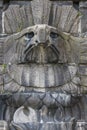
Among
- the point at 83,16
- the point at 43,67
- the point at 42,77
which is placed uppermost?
the point at 83,16

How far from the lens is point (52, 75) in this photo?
757cm

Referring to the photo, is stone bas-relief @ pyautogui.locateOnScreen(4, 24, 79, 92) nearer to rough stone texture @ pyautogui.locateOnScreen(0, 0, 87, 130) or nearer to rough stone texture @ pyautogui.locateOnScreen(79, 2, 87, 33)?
rough stone texture @ pyautogui.locateOnScreen(0, 0, 87, 130)

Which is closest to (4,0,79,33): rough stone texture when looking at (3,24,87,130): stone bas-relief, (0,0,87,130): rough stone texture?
(0,0,87,130): rough stone texture

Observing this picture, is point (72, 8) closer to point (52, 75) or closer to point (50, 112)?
point (52, 75)

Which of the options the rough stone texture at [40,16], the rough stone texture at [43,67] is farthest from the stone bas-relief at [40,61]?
the rough stone texture at [40,16]

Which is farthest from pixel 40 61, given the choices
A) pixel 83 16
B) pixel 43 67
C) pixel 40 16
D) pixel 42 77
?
pixel 83 16

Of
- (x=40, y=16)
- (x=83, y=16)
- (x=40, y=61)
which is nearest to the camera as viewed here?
(x=40, y=61)

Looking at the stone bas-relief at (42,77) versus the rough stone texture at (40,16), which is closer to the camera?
the stone bas-relief at (42,77)

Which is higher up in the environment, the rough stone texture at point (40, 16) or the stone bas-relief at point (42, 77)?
the rough stone texture at point (40, 16)

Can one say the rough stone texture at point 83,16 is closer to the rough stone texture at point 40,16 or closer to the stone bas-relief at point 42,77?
the rough stone texture at point 40,16

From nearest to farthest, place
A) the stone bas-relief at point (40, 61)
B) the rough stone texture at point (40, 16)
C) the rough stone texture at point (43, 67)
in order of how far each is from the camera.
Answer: the rough stone texture at point (43, 67) → the stone bas-relief at point (40, 61) → the rough stone texture at point (40, 16)

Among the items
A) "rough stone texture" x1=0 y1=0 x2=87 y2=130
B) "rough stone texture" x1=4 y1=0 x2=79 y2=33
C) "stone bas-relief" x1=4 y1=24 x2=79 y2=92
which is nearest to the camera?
"rough stone texture" x1=0 y1=0 x2=87 y2=130

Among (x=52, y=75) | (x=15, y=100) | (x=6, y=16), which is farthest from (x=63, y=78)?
(x=6, y=16)

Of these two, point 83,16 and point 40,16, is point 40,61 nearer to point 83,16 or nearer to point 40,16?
point 40,16
